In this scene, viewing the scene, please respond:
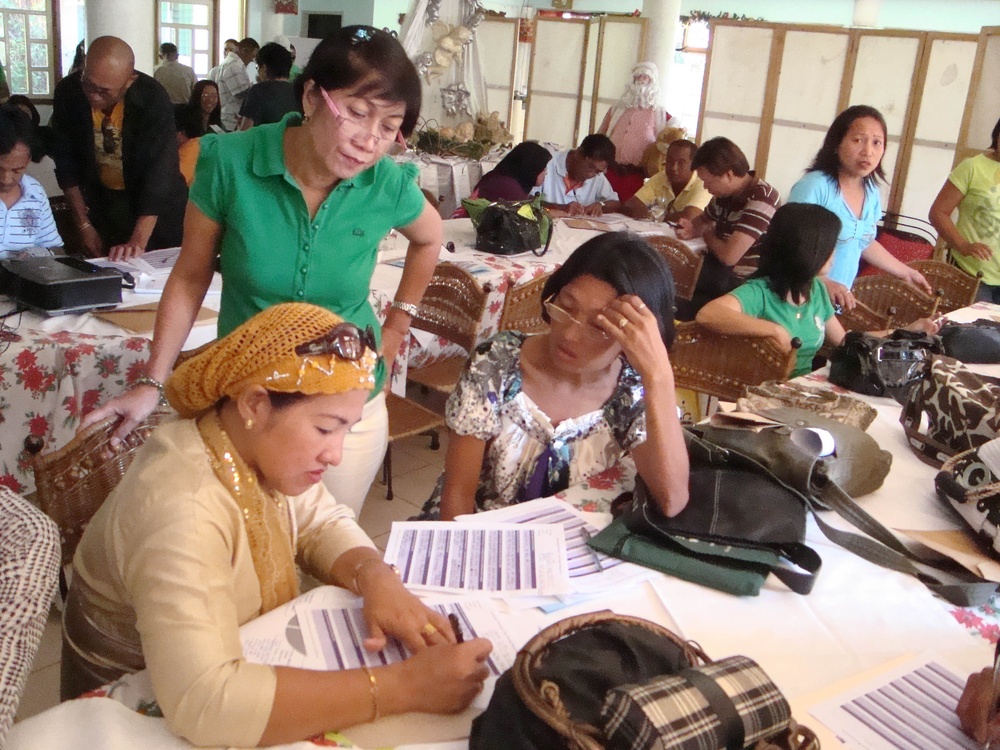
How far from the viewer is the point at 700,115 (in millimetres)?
7980

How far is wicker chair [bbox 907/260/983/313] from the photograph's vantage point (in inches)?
156

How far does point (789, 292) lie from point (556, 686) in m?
2.05

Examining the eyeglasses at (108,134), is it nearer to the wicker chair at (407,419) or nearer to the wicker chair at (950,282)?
the wicker chair at (407,419)

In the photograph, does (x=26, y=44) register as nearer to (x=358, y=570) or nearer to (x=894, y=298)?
(x=894, y=298)

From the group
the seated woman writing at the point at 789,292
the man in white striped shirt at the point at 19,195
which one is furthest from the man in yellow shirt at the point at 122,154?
the seated woman writing at the point at 789,292

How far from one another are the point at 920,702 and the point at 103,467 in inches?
54.2

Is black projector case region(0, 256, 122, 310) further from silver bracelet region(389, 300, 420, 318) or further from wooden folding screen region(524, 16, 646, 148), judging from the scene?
wooden folding screen region(524, 16, 646, 148)

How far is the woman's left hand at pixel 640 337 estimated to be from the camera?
1590mm

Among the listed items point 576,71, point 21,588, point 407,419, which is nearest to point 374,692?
point 21,588

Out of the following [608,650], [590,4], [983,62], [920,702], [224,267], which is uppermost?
[590,4]

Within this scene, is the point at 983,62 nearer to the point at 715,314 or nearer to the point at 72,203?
the point at 715,314

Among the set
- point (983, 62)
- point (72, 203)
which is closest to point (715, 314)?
point (72, 203)

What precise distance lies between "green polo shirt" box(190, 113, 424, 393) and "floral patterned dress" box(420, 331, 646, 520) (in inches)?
9.0

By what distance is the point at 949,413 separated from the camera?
1.94 metres
